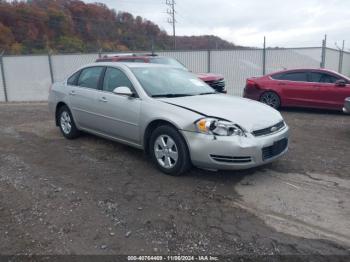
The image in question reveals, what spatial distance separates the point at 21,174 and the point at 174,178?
2177 mm

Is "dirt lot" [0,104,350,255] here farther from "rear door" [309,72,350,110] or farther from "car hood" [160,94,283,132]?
"rear door" [309,72,350,110]

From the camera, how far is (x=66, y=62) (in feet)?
56.4

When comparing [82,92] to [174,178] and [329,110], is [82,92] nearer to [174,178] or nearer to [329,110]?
[174,178]

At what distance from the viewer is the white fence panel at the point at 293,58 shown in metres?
14.7

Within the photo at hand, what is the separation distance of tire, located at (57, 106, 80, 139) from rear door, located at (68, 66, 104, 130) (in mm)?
232

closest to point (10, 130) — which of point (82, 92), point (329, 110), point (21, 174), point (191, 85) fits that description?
point (82, 92)

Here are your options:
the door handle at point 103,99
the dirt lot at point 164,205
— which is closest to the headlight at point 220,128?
the dirt lot at point 164,205

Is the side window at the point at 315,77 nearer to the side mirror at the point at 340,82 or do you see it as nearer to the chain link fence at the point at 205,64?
the side mirror at the point at 340,82

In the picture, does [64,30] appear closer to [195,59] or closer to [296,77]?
[195,59]

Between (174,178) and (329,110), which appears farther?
(329,110)

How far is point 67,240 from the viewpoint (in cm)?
341

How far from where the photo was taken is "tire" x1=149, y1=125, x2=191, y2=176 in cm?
479

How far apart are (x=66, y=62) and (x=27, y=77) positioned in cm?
204

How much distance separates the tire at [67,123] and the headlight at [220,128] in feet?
10.7
